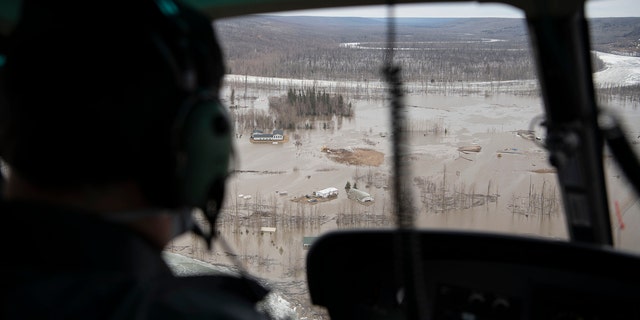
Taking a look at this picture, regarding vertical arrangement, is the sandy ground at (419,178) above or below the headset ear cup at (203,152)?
below

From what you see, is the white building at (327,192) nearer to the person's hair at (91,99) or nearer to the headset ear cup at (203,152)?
the headset ear cup at (203,152)

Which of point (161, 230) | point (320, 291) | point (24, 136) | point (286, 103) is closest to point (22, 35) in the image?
point (24, 136)

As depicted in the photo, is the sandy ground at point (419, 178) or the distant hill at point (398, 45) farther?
the sandy ground at point (419, 178)

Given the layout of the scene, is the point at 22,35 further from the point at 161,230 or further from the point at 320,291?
the point at 320,291

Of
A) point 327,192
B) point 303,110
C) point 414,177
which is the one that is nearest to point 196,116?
point 414,177

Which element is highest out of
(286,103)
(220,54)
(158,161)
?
(220,54)

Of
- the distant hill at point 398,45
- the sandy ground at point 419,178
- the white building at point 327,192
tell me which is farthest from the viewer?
the white building at point 327,192

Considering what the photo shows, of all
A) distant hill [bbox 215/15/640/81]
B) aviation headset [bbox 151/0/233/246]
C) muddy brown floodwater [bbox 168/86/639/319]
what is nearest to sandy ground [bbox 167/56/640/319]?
muddy brown floodwater [bbox 168/86/639/319]

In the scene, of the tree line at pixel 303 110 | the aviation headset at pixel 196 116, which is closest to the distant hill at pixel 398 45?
the tree line at pixel 303 110
